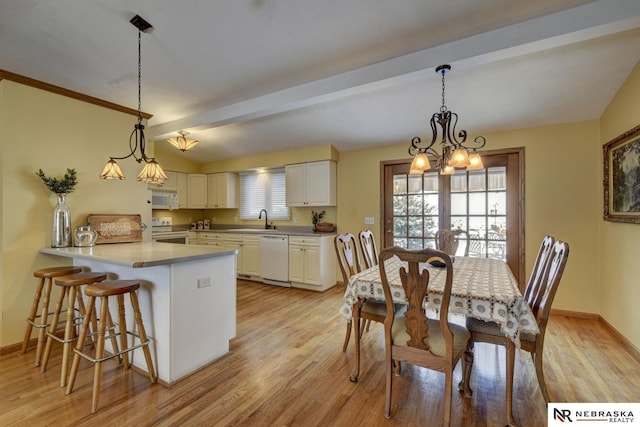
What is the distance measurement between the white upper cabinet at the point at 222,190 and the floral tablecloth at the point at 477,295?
4349mm

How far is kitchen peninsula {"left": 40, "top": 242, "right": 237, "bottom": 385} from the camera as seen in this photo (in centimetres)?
→ 204

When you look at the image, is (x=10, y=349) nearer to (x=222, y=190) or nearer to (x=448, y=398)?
(x=448, y=398)

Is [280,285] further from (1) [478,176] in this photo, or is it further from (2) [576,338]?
(2) [576,338]

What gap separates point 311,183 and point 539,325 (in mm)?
3643

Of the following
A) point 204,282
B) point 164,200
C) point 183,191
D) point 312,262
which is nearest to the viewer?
point 204,282

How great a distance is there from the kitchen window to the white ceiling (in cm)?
215

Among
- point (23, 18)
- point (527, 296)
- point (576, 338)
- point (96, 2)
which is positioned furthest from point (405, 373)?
point (23, 18)

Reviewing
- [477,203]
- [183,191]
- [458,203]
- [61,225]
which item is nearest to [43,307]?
[61,225]

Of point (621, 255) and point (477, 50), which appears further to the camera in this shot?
point (621, 255)

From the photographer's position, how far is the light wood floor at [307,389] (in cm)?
172

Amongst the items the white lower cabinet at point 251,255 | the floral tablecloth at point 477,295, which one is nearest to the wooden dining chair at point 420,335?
the floral tablecloth at point 477,295

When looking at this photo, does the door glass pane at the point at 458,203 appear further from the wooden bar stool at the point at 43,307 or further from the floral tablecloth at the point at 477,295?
the wooden bar stool at the point at 43,307

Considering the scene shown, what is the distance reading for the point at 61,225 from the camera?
273cm

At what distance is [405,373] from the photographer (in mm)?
2197
